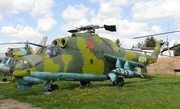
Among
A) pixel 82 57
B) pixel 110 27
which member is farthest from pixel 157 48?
pixel 82 57

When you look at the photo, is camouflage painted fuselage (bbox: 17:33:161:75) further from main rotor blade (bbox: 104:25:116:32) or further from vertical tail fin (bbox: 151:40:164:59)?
vertical tail fin (bbox: 151:40:164:59)

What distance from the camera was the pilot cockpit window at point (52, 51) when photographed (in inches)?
529

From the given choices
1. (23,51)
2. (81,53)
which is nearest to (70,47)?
(81,53)

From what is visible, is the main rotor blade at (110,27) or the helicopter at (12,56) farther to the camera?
the helicopter at (12,56)

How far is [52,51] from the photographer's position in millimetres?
13680

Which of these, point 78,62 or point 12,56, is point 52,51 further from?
point 12,56

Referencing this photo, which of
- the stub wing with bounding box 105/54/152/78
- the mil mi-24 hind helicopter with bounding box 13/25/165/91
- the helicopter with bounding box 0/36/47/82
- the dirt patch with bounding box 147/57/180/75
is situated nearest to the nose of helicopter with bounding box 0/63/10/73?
the helicopter with bounding box 0/36/47/82

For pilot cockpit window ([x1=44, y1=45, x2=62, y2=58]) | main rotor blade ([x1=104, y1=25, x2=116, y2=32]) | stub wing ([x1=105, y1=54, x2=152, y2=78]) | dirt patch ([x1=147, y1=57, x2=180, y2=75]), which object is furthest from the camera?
dirt patch ([x1=147, y1=57, x2=180, y2=75])

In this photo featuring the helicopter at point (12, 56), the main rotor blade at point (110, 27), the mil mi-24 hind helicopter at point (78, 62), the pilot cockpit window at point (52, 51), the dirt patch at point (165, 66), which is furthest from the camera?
the dirt patch at point (165, 66)

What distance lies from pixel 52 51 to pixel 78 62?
1905 mm

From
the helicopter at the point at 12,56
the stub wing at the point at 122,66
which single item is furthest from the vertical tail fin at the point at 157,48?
the helicopter at the point at 12,56

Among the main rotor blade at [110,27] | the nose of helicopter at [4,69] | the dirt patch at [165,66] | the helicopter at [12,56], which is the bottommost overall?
the dirt patch at [165,66]

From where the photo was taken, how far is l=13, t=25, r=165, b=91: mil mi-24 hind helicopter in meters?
12.6

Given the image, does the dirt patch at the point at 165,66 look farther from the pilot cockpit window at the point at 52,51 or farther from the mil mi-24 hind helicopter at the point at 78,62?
the pilot cockpit window at the point at 52,51
